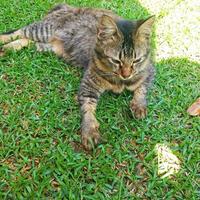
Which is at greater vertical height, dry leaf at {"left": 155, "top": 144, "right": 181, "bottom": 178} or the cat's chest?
the cat's chest

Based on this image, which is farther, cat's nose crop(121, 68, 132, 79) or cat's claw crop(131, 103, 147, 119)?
cat's claw crop(131, 103, 147, 119)

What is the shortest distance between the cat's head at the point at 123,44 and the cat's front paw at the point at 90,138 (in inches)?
27.1

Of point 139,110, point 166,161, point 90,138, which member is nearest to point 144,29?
point 139,110

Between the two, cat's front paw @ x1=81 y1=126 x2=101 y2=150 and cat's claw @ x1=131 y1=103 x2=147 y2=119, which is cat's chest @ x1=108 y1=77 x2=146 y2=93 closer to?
cat's claw @ x1=131 y1=103 x2=147 y2=119

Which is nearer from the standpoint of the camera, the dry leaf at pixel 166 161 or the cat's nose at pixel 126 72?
the dry leaf at pixel 166 161

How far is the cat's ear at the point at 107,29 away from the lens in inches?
148

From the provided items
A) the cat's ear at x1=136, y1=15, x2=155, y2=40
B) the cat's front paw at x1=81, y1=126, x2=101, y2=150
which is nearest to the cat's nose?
the cat's ear at x1=136, y1=15, x2=155, y2=40

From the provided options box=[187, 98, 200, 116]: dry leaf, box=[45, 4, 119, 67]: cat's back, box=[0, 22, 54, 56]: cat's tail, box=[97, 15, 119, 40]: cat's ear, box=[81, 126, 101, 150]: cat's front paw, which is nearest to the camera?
box=[81, 126, 101, 150]: cat's front paw

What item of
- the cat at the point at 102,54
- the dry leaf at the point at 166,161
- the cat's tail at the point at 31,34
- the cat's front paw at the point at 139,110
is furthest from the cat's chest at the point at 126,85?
the cat's tail at the point at 31,34

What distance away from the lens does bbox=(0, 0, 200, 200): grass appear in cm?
327

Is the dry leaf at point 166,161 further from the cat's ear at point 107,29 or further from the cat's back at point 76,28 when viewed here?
the cat's back at point 76,28

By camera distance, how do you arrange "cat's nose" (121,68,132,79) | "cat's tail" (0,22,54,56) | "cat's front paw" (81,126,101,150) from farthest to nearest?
1. "cat's tail" (0,22,54,56)
2. "cat's nose" (121,68,132,79)
3. "cat's front paw" (81,126,101,150)

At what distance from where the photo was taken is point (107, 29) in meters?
3.85

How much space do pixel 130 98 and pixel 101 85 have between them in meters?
0.39
